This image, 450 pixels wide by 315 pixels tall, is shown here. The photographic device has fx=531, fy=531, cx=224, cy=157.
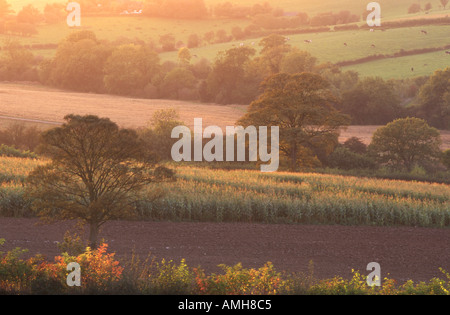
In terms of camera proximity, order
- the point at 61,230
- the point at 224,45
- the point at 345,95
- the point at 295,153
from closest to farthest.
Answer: the point at 61,230
the point at 295,153
the point at 345,95
the point at 224,45

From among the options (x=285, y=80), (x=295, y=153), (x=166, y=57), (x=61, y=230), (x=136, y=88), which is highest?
(x=166, y=57)

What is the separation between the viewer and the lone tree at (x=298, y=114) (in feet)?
125

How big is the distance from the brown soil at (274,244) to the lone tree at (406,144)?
24.2 meters

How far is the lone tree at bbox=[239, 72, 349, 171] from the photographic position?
125 ft

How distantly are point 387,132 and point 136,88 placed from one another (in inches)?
2218

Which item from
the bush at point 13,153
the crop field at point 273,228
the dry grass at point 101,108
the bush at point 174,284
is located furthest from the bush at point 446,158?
the bush at point 174,284

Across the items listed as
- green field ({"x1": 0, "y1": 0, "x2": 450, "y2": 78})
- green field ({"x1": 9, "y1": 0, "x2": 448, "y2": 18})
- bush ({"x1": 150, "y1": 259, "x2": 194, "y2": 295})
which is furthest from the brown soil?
green field ({"x1": 9, "y1": 0, "x2": 448, "y2": 18})

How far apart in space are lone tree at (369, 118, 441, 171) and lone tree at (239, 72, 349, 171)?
23.7ft

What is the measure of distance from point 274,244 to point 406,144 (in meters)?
30.2

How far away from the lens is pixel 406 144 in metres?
44.2
